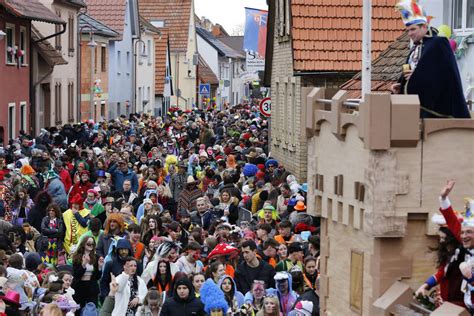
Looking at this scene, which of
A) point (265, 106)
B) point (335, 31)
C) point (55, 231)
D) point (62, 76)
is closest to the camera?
point (55, 231)

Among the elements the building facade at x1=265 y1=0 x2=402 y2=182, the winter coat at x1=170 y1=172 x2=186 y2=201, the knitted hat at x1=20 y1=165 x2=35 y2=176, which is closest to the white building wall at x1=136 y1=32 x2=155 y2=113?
the building facade at x1=265 y1=0 x2=402 y2=182

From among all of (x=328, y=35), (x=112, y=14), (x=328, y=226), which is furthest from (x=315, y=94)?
(x=112, y=14)

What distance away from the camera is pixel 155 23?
92375 millimetres

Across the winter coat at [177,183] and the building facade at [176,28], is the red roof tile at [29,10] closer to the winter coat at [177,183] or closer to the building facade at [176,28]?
the winter coat at [177,183]

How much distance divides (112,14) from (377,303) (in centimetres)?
5801

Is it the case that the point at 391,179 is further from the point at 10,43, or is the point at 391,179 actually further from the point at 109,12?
the point at 109,12

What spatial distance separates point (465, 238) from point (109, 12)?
59.8 metres

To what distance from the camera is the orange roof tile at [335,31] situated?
3011 cm

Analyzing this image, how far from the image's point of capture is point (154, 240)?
60.5 feet

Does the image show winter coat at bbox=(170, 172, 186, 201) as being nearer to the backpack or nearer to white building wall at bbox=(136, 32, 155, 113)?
the backpack

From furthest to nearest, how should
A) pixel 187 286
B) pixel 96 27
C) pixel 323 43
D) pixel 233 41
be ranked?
pixel 233 41 < pixel 96 27 < pixel 323 43 < pixel 187 286

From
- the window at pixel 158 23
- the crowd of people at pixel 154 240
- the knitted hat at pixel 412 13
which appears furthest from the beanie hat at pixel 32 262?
the window at pixel 158 23

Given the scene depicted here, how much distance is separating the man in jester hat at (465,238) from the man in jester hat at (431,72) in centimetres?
145

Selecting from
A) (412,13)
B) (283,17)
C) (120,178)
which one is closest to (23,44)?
(283,17)
